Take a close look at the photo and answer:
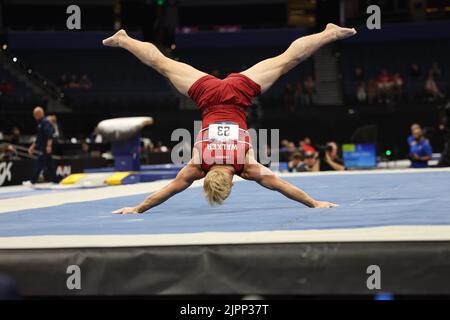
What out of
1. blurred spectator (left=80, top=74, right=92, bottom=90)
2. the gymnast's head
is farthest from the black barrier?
the gymnast's head

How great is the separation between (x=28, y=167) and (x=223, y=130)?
36.2 ft

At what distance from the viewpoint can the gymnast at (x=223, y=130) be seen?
4.95 metres

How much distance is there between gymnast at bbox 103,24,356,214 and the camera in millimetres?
4945

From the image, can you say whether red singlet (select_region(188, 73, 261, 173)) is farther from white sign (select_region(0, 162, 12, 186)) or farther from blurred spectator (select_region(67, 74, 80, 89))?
blurred spectator (select_region(67, 74, 80, 89))

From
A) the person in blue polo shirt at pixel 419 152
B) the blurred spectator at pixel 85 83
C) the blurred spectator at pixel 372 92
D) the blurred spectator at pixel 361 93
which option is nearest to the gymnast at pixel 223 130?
the person in blue polo shirt at pixel 419 152

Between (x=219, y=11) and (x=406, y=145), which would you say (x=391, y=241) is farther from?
(x=219, y=11)

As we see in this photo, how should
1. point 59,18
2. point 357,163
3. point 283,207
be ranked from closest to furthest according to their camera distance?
1. point 283,207
2. point 357,163
3. point 59,18

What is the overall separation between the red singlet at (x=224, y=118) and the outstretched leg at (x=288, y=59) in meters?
0.12

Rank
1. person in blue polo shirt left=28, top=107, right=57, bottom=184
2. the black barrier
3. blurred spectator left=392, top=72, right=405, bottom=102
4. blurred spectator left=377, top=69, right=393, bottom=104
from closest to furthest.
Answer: person in blue polo shirt left=28, top=107, right=57, bottom=184 → the black barrier → blurred spectator left=392, top=72, right=405, bottom=102 → blurred spectator left=377, top=69, right=393, bottom=104

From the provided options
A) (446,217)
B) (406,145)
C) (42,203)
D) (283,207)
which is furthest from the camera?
(406,145)

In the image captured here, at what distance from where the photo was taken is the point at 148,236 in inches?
141

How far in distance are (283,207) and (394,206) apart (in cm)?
92

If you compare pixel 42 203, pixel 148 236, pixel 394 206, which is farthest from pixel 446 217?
pixel 42 203

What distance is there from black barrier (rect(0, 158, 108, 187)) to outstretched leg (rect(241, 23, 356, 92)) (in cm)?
932
